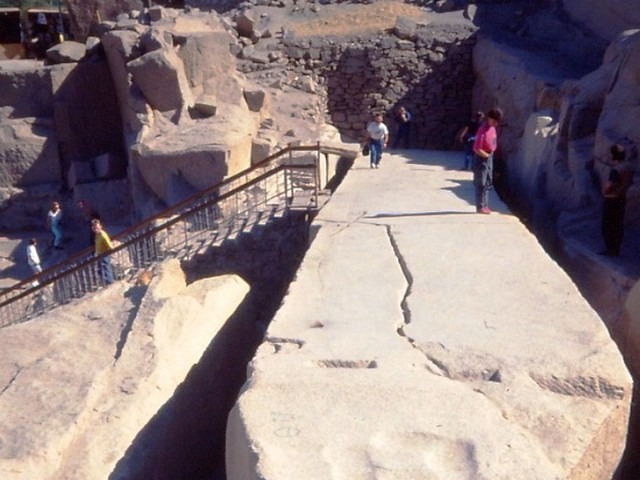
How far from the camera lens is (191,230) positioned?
9484 millimetres

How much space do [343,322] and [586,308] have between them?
5.34ft

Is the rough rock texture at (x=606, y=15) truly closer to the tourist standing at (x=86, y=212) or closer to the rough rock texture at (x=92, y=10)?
the tourist standing at (x=86, y=212)

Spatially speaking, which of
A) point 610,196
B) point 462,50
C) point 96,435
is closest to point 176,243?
point 96,435

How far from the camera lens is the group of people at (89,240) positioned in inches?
365

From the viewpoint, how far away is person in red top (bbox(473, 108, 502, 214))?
7836 millimetres

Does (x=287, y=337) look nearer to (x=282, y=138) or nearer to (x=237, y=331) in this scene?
(x=237, y=331)

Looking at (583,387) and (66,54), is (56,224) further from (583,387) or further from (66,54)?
(583,387)

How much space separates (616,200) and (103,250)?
19.5 feet

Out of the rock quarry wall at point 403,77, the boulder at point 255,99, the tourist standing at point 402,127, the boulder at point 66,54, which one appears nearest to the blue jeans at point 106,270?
the boulder at point 255,99

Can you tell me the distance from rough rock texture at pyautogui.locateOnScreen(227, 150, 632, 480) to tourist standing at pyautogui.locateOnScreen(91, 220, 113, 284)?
3.52 metres

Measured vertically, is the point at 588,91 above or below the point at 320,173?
above

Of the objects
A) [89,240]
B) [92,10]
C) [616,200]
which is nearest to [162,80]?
[89,240]

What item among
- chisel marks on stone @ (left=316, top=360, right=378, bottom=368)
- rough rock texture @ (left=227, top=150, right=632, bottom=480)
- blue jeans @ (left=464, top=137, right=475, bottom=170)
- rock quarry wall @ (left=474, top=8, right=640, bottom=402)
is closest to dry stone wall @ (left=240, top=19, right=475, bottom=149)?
rock quarry wall @ (left=474, top=8, right=640, bottom=402)

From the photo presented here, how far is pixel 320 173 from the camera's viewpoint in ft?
31.9
